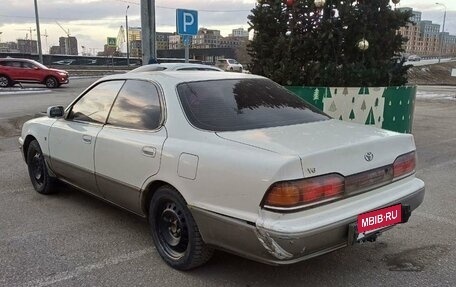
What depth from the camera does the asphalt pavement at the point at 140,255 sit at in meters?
3.40

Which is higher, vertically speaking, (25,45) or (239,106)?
(239,106)

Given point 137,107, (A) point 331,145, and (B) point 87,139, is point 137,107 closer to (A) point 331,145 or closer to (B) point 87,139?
(B) point 87,139

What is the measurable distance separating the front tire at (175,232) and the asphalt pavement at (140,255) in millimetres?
116

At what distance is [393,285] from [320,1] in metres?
5.86

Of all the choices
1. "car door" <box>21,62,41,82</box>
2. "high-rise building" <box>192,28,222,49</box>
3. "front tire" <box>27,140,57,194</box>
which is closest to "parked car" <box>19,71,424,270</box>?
"front tire" <box>27,140,57,194</box>

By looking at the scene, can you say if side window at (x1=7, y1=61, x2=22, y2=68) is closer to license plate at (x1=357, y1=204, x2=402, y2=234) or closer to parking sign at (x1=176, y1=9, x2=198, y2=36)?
parking sign at (x1=176, y1=9, x2=198, y2=36)

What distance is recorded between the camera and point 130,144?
12.6 feet

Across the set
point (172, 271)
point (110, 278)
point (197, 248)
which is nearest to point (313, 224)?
point (197, 248)

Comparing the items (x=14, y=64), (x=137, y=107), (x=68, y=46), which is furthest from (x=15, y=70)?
(x=68, y=46)

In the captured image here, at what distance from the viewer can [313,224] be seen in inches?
112

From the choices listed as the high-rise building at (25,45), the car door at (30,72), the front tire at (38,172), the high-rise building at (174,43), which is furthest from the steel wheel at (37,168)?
the high-rise building at (25,45)

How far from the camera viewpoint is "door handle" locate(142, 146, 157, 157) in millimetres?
3574

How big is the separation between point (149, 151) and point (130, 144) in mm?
298

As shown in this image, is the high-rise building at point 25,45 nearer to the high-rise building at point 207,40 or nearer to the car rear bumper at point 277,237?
the high-rise building at point 207,40
